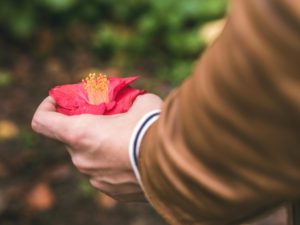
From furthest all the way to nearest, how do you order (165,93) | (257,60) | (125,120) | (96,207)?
(165,93)
(96,207)
(125,120)
(257,60)

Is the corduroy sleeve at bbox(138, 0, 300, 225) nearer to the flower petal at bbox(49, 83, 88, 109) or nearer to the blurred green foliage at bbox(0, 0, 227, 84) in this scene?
the flower petal at bbox(49, 83, 88, 109)

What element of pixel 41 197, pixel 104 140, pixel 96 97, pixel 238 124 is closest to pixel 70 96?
pixel 96 97

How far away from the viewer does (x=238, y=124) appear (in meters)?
1.07

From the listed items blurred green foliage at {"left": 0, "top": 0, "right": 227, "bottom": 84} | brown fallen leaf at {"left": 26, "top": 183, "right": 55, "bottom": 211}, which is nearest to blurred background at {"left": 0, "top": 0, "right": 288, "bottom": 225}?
blurred green foliage at {"left": 0, "top": 0, "right": 227, "bottom": 84}

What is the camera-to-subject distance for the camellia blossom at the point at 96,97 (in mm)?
1493

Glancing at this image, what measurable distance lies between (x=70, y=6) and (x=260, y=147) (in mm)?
2833

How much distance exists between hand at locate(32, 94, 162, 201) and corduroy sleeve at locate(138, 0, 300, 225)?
15cm

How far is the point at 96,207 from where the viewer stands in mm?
3006

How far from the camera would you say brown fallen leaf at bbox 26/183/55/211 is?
298 cm

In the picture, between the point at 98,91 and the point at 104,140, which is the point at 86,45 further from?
the point at 104,140

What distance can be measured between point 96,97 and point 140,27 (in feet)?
7.54

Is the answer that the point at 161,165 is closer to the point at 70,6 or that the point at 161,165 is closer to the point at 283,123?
the point at 283,123

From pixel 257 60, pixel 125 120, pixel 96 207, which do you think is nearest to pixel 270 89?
pixel 257 60

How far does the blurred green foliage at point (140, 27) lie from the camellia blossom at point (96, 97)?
2107 mm
